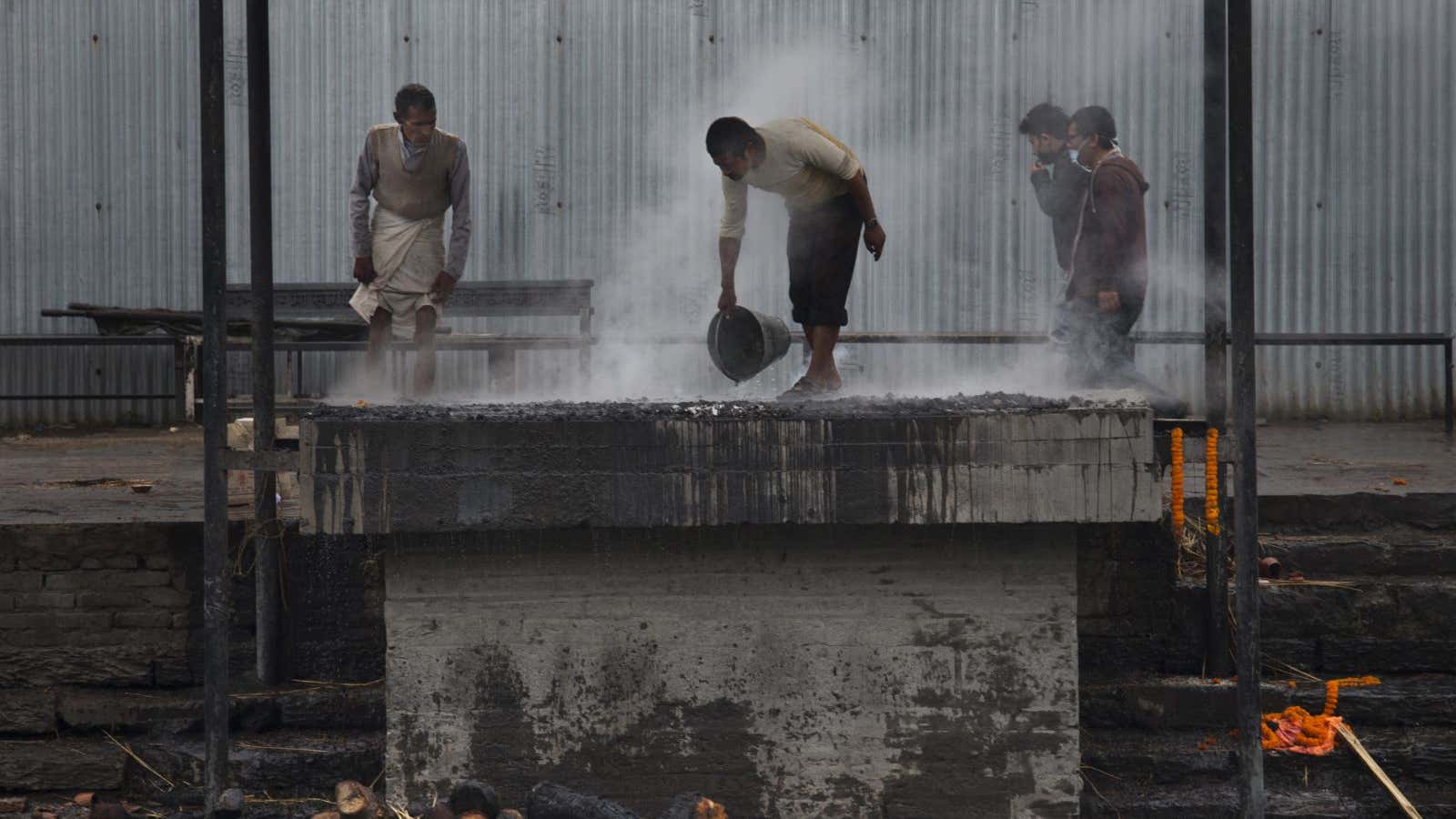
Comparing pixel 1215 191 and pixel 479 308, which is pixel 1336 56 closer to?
pixel 1215 191

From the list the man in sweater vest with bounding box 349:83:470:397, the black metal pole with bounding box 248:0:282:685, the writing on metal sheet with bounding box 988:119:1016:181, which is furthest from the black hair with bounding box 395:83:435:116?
the writing on metal sheet with bounding box 988:119:1016:181

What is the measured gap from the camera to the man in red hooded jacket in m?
6.29

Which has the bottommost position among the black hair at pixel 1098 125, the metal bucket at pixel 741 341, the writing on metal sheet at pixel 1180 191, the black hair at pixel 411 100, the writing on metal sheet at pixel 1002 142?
the metal bucket at pixel 741 341

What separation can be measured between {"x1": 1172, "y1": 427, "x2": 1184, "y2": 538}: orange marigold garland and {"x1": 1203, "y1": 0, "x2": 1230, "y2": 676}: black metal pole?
0.44 m

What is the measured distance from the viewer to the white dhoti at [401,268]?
21.3 feet

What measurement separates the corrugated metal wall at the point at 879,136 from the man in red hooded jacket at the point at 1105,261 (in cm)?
373

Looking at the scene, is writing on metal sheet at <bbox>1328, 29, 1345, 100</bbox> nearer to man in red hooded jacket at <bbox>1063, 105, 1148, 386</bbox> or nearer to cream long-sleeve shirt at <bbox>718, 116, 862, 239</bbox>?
man in red hooded jacket at <bbox>1063, 105, 1148, 386</bbox>

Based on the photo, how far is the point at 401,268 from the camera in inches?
256

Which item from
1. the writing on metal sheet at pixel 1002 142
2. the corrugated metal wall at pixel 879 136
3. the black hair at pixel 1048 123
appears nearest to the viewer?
the black hair at pixel 1048 123

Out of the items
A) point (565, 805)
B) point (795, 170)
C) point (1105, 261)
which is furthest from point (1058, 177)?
point (565, 805)

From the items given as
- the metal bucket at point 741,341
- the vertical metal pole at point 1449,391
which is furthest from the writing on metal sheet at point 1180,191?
the metal bucket at point 741,341

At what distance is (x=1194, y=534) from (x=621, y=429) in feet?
8.93

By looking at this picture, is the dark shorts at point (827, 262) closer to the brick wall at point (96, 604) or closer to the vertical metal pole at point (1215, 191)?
the vertical metal pole at point (1215, 191)

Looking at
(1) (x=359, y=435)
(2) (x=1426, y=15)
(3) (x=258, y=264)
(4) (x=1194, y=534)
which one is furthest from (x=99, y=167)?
(2) (x=1426, y=15)
